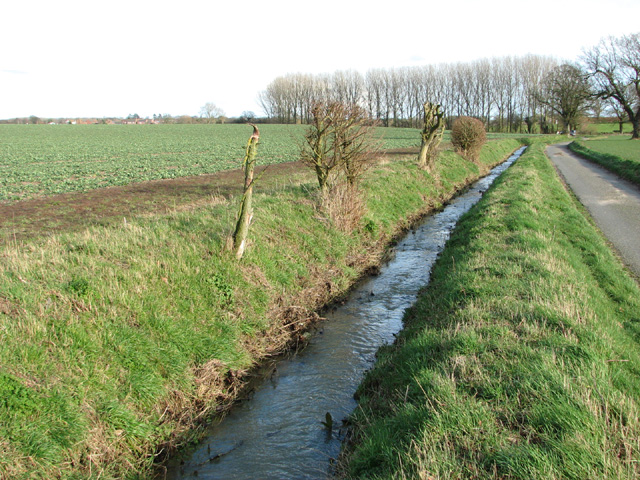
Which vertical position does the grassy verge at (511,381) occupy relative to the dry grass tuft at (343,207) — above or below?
below

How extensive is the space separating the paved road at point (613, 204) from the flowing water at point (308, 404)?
5321 mm

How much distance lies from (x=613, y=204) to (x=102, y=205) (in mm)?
18730

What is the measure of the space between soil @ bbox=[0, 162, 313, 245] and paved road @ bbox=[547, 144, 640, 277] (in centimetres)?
930

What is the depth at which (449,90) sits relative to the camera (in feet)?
335

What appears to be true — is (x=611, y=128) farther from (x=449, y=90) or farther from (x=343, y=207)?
(x=343, y=207)

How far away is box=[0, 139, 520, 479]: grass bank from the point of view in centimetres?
476

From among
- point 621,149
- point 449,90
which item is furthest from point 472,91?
point 621,149

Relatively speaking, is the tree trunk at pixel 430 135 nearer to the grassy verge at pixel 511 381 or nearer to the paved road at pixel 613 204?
the paved road at pixel 613 204

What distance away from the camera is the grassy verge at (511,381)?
3.59 meters

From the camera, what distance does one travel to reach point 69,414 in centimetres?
482

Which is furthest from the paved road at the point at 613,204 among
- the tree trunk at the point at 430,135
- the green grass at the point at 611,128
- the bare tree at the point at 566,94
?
the green grass at the point at 611,128

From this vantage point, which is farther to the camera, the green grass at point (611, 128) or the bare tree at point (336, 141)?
the green grass at point (611, 128)

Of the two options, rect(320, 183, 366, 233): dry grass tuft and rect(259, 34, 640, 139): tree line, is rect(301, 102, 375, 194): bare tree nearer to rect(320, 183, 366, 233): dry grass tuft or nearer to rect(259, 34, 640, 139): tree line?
rect(320, 183, 366, 233): dry grass tuft

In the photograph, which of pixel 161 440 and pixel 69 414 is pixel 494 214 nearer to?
pixel 161 440
